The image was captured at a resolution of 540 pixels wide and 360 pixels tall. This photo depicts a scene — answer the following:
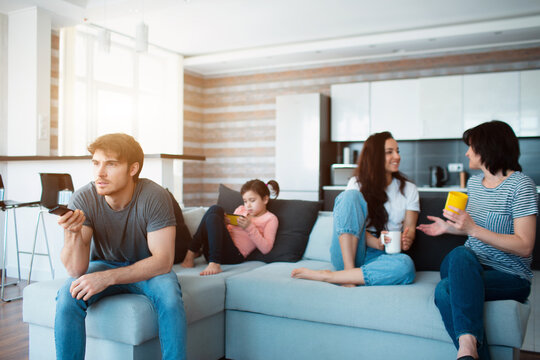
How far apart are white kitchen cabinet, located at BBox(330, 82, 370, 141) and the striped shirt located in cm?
390

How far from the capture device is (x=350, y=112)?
19.3 feet

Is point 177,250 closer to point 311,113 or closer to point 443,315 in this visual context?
point 443,315

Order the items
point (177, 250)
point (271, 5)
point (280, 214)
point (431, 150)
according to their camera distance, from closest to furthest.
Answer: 1. point (177, 250)
2. point (280, 214)
3. point (271, 5)
4. point (431, 150)

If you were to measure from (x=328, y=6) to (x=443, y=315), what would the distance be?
3769 millimetres

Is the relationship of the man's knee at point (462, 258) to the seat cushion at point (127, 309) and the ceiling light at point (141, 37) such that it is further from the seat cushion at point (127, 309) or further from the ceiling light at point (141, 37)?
the ceiling light at point (141, 37)

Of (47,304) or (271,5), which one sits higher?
(271,5)

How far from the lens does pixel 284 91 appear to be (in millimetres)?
6711

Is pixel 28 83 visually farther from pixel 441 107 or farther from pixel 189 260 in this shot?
pixel 441 107

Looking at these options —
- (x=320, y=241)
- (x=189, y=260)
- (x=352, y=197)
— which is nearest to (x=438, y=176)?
(x=320, y=241)

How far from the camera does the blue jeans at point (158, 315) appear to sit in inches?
64.1

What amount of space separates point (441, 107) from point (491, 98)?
0.54m

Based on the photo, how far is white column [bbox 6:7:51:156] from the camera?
4422mm

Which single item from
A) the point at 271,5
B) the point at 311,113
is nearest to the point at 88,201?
the point at 271,5

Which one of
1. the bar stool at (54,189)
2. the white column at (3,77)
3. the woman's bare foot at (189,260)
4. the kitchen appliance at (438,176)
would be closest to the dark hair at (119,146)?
the woman's bare foot at (189,260)
